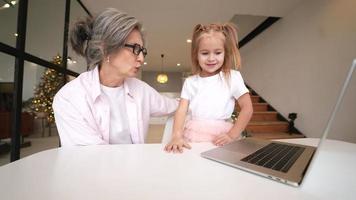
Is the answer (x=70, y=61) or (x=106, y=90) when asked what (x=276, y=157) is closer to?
(x=106, y=90)

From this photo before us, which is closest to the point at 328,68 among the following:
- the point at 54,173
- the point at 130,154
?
the point at 130,154

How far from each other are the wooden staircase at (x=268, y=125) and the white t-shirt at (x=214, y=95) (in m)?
2.28

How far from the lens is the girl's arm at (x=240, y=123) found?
2.65 feet

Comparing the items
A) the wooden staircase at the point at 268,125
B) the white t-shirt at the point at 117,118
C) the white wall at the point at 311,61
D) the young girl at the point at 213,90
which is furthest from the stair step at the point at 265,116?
the white t-shirt at the point at 117,118

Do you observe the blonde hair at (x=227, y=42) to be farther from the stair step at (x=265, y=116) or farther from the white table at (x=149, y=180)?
the stair step at (x=265, y=116)

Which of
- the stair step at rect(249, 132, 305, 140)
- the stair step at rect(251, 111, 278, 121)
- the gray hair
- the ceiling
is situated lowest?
the stair step at rect(249, 132, 305, 140)

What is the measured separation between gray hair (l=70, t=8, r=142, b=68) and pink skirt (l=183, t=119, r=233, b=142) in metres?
0.54

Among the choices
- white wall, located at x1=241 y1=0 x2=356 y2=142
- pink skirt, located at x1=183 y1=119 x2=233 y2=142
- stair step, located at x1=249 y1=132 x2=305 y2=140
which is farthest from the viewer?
stair step, located at x1=249 y1=132 x2=305 y2=140

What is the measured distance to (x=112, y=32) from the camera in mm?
982

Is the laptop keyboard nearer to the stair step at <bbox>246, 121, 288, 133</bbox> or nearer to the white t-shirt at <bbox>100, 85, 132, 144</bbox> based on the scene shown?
the white t-shirt at <bbox>100, 85, 132, 144</bbox>

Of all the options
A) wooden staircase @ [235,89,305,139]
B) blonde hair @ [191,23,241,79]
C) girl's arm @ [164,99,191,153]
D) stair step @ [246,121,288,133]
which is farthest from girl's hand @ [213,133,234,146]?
stair step @ [246,121,288,133]

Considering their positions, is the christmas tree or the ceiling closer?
the christmas tree

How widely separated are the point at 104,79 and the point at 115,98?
4.8 inches

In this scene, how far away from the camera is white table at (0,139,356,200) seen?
348mm
